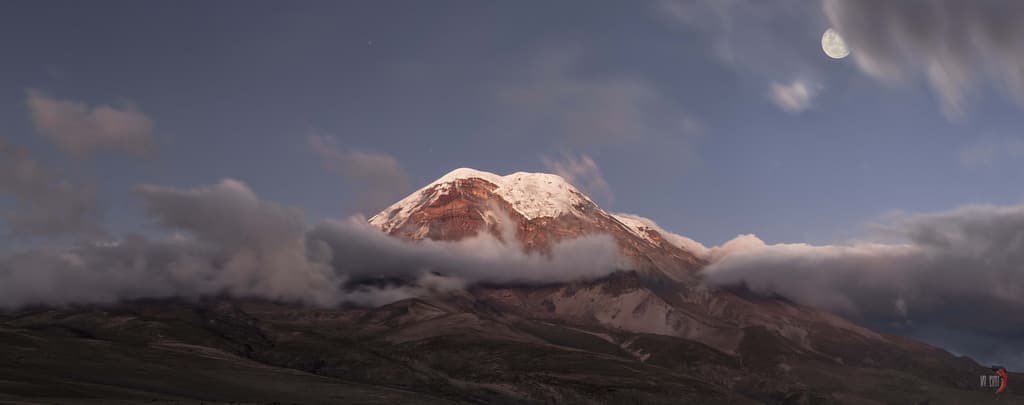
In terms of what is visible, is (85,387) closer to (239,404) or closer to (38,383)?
A: (38,383)

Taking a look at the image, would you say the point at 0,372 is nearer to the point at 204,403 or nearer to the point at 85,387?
the point at 85,387

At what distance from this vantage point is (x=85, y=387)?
18762cm

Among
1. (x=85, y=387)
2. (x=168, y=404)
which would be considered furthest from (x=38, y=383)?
(x=168, y=404)

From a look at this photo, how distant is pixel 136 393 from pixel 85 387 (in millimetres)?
10180

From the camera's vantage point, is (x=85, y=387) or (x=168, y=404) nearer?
(x=168, y=404)

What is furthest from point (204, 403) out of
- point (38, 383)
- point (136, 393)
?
point (38, 383)

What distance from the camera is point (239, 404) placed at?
18488 cm

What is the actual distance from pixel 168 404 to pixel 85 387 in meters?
27.8

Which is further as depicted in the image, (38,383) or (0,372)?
(0,372)

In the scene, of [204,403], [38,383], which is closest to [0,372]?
[38,383]

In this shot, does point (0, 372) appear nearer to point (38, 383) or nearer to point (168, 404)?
point (38, 383)

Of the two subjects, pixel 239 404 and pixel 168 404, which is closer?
pixel 168 404

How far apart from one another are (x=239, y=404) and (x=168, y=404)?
16.5 meters

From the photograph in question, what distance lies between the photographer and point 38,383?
181 meters
